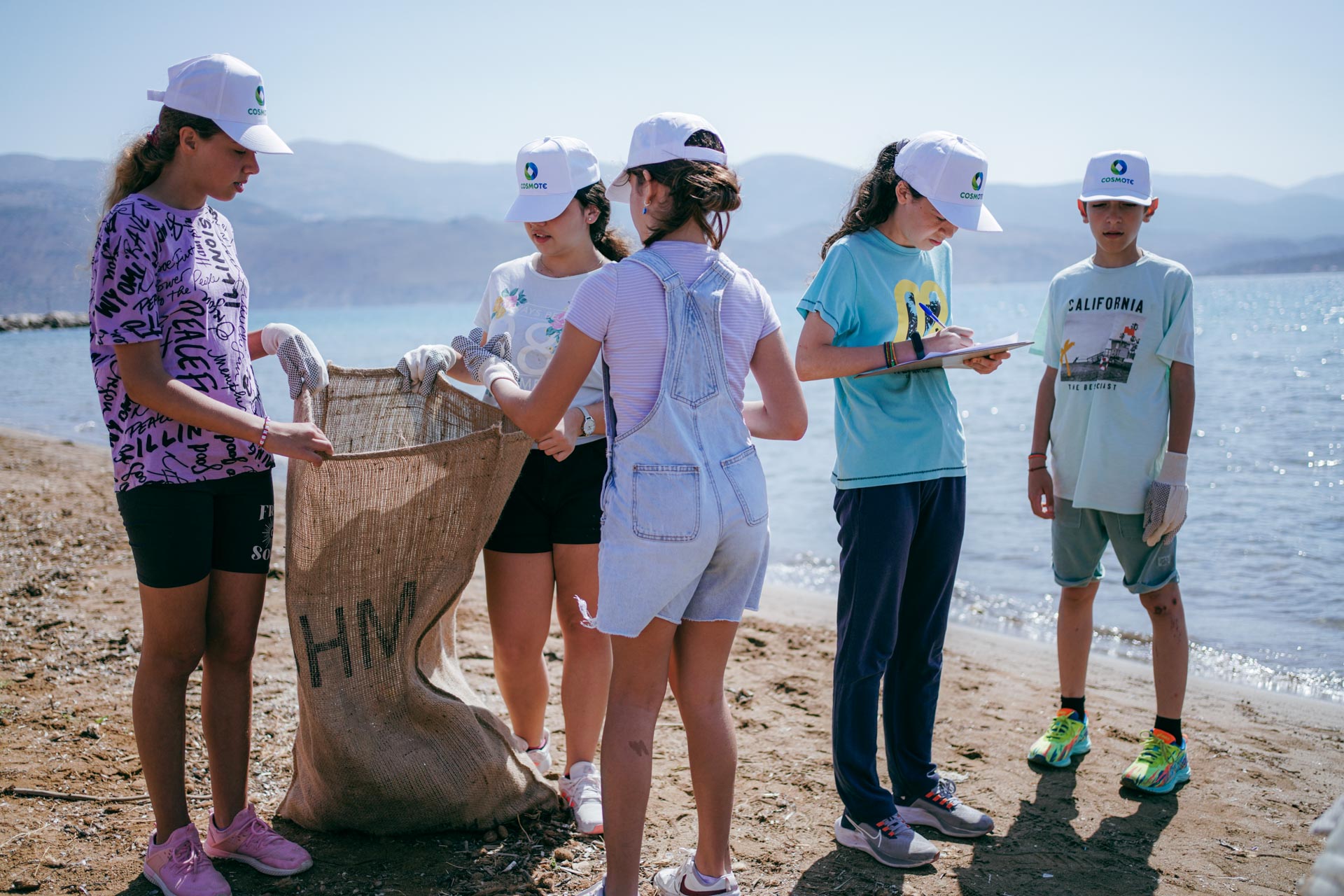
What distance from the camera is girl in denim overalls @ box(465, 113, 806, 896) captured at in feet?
6.82

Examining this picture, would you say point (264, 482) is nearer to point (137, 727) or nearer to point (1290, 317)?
point (137, 727)

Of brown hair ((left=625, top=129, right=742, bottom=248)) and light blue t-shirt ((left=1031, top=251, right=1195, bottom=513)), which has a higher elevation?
brown hair ((left=625, top=129, right=742, bottom=248))

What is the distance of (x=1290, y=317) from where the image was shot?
34.2m

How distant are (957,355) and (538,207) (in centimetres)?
127

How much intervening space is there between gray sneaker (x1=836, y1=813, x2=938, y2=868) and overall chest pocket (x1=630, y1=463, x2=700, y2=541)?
124cm

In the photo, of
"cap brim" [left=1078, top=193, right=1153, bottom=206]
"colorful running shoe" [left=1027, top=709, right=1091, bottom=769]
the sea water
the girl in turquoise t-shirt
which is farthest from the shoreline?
"cap brim" [left=1078, top=193, right=1153, bottom=206]

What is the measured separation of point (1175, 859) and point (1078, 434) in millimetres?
1361

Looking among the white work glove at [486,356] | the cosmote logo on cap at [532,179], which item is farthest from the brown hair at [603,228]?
the white work glove at [486,356]

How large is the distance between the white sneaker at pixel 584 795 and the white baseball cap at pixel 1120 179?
2.47m

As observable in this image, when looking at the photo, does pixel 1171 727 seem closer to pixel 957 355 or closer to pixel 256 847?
pixel 957 355

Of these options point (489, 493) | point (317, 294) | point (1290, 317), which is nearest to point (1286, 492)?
point (489, 493)

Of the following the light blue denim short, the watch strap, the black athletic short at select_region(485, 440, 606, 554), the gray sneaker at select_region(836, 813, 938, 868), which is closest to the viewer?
the watch strap

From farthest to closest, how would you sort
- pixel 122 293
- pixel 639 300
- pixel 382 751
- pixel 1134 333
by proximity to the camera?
pixel 1134 333
pixel 382 751
pixel 122 293
pixel 639 300

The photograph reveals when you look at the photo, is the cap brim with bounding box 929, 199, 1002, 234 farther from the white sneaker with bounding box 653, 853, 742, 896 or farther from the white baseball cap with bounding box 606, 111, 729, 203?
the white sneaker with bounding box 653, 853, 742, 896
